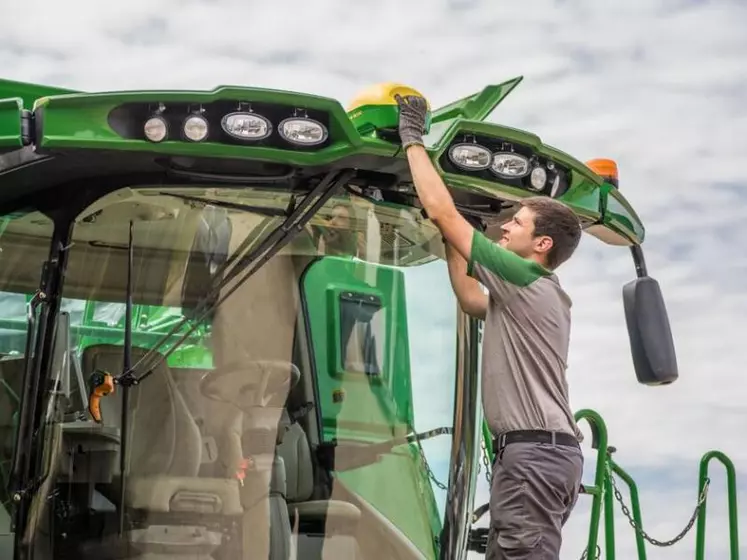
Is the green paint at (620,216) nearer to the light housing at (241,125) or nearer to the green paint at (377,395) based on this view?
the green paint at (377,395)

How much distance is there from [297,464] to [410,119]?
50.2 inches

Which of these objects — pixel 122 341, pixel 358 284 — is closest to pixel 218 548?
pixel 122 341

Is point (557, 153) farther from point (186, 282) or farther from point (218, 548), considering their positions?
point (218, 548)

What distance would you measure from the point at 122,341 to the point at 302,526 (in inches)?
35.3

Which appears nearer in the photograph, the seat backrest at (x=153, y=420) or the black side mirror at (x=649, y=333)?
the seat backrest at (x=153, y=420)

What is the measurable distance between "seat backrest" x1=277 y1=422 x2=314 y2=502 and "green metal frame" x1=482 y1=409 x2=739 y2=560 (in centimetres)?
92

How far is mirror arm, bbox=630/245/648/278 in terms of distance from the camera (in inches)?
198

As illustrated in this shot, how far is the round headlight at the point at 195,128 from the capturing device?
159 inches

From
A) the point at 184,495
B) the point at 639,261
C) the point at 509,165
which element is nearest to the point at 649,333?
the point at 639,261

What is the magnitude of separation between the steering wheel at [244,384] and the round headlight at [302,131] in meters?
0.81

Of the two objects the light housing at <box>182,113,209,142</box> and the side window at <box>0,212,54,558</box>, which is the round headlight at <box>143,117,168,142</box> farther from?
the side window at <box>0,212,54,558</box>

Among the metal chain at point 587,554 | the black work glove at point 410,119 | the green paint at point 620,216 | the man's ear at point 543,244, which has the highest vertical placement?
the black work glove at point 410,119

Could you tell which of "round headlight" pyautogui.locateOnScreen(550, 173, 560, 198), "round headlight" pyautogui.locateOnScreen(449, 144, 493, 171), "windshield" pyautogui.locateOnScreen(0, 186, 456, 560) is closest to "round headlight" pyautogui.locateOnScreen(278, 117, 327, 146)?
"windshield" pyautogui.locateOnScreen(0, 186, 456, 560)

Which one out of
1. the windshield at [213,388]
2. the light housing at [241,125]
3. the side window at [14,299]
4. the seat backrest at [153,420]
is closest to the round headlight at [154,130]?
the light housing at [241,125]
